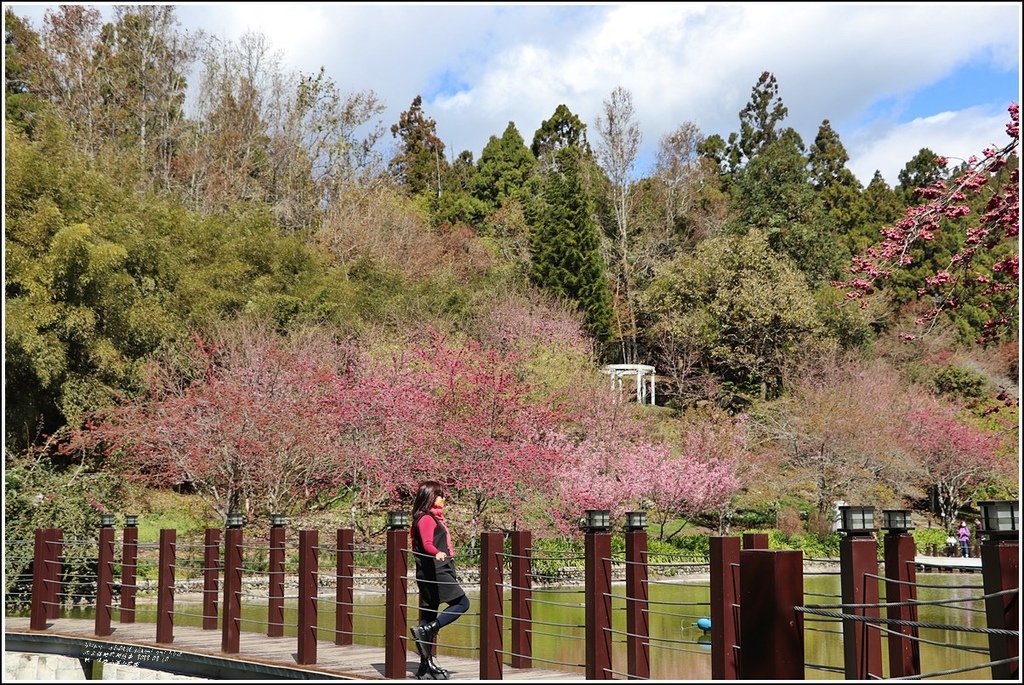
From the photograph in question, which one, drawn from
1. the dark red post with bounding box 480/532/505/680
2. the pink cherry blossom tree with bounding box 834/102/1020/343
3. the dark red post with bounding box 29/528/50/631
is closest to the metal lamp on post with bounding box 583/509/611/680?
the dark red post with bounding box 480/532/505/680

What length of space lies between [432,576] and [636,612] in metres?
1.15

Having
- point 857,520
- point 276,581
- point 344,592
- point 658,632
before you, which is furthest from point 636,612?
point 658,632

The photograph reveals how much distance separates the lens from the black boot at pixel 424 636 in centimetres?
543

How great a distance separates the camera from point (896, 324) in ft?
97.7

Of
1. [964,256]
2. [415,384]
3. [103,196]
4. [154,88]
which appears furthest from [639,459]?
[154,88]

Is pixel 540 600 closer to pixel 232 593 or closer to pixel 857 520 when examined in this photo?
pixel 232 593

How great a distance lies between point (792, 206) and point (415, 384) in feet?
59.8

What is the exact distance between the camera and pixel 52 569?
8.38 meters

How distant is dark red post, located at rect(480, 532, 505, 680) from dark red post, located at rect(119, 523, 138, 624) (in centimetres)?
339

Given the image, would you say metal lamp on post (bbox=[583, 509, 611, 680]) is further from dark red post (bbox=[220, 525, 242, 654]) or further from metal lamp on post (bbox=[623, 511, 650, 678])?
dark red post (bbox=[220, 525, 242, 654])

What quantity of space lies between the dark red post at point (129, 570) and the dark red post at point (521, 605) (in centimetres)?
321

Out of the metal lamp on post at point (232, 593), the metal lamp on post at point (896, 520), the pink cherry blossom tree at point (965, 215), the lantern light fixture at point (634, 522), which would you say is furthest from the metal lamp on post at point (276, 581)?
the pink cherry blossom tree at point (965, 215)

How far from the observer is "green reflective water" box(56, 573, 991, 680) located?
7125mm

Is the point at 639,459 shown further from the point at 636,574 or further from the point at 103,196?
the point at 636,574
